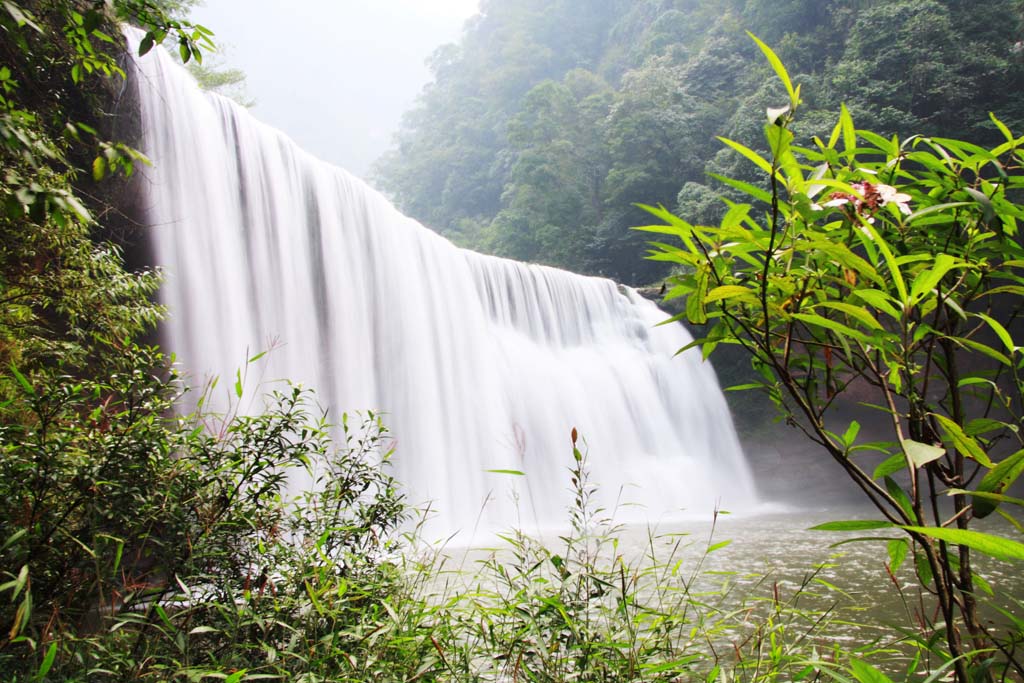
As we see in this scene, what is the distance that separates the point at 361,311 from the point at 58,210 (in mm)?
8057

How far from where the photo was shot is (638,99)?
24094 mm

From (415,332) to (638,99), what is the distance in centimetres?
1847

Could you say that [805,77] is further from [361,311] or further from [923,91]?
[361,311]

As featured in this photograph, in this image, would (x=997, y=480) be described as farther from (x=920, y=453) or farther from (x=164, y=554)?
(x=164, y=554)

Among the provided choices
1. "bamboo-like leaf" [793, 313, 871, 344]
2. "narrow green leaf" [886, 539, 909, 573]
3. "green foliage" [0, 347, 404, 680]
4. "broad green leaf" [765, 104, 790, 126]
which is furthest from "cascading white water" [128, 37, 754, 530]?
"broad green leaf" [765, 104, 790, 126]

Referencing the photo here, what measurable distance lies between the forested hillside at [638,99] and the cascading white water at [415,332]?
5750mm

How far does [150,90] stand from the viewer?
6816 millimetres

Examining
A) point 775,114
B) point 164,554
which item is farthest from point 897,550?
point 164,554

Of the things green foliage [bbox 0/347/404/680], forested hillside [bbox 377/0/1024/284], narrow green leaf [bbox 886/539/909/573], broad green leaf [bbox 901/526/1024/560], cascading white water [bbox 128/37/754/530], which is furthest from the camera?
forested hillside [bbox 377/0/1024/284]

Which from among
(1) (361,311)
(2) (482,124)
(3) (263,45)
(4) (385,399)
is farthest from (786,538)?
(3) (263,45)

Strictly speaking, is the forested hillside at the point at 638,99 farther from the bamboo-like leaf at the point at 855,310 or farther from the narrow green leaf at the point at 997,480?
the narrow green leaf at the point at 997,480

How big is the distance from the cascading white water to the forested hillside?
5.75 m

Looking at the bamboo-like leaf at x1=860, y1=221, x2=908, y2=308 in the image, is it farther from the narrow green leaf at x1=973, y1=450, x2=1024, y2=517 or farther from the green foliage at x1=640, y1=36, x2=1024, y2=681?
the narrow green leaf at x1=973, y1=450, x2=1024, y2=517

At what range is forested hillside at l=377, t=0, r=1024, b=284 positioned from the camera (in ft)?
50.9
